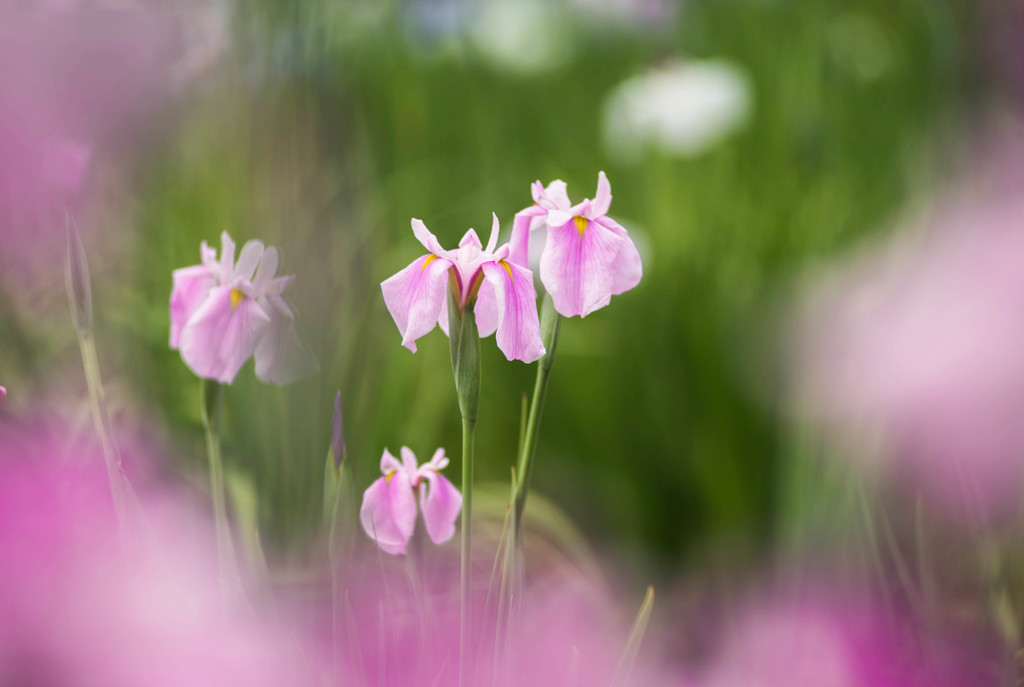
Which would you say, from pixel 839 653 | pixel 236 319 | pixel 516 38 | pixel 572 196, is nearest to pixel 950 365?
pixel 839 653

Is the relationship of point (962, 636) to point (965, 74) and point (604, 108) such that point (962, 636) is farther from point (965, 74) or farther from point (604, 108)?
point (604, 108)

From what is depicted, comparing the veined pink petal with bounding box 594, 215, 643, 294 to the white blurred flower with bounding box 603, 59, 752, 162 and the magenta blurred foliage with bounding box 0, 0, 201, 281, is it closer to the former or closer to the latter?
the magenta blurred foliage with bounding box 0, 0, 201, 281

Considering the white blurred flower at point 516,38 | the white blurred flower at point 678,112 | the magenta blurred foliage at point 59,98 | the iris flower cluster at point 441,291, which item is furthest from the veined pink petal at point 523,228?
the white blurred flower at point 516,38

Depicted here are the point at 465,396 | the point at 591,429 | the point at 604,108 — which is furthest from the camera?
the point at 604,108

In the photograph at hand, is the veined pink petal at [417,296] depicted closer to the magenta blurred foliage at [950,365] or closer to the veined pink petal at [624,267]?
the veined pink petal at [624,267]

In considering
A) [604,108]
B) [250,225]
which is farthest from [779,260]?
[250,225]

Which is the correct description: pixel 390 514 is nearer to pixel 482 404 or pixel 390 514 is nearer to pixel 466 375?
pixel 466 375
